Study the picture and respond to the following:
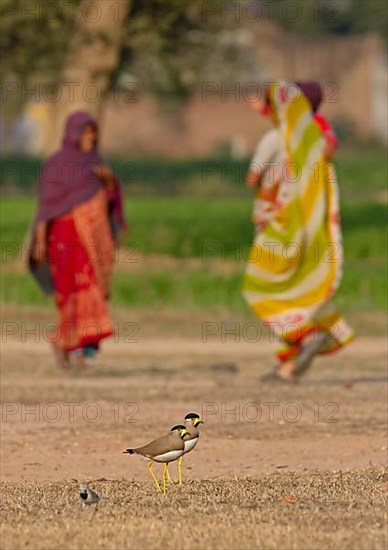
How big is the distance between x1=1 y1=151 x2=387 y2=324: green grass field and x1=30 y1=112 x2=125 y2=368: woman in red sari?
6.56 meters

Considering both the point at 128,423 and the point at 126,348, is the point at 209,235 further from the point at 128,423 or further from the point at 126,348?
the point at 128,423

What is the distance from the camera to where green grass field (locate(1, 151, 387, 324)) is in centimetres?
2222

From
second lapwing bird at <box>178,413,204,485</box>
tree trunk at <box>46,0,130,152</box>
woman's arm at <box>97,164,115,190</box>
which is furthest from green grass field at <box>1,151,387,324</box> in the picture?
second lapwing bird at <box>178,413,204,485</box>

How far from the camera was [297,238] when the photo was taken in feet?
45.3

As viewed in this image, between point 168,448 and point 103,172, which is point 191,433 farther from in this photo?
point 103,172

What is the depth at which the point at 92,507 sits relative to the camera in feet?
25.4

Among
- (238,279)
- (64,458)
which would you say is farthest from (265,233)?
(238,279)

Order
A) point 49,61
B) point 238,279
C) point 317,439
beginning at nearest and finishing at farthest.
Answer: point 317,439
point 238,279
point 49,61

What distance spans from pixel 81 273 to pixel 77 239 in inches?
10.5

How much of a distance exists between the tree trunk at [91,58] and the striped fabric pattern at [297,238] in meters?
13.5

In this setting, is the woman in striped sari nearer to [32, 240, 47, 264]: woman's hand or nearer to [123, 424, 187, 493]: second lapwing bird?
[32, 240, 47, 264]: woman's hand

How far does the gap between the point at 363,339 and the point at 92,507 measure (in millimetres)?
10879

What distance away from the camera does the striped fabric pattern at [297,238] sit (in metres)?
13.8

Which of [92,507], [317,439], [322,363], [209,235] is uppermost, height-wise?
[92,507]
